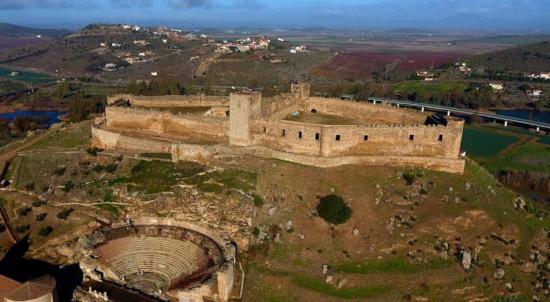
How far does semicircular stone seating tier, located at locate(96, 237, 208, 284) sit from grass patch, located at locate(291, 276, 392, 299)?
832 centimetres

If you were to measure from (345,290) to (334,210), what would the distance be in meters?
6.76

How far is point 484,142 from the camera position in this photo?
72.9 metres

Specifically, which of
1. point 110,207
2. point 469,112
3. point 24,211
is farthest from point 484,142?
point 24,211

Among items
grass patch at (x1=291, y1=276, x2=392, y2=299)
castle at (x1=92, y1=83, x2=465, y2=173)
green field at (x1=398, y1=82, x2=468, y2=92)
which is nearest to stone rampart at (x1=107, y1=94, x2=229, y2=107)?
castle at (x1=92, y1=83, x2=465, y2=173)

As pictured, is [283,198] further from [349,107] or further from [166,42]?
[166,42]

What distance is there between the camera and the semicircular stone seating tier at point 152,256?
34.2 metres

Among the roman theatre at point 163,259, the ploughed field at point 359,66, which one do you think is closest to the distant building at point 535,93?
the ploughed field at point 359,66

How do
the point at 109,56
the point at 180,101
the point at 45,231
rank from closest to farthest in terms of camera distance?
the point at 45,231 < the point at 180,101 < the point at 109,56

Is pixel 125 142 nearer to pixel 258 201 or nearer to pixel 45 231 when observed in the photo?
pixel 45 231

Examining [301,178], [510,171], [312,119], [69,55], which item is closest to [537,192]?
[510,171]

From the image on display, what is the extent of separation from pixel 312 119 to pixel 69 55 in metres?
150

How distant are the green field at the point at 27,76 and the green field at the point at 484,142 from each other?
118 meters

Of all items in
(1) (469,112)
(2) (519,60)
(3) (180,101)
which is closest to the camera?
(3) (180,101)

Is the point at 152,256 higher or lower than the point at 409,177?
lower
